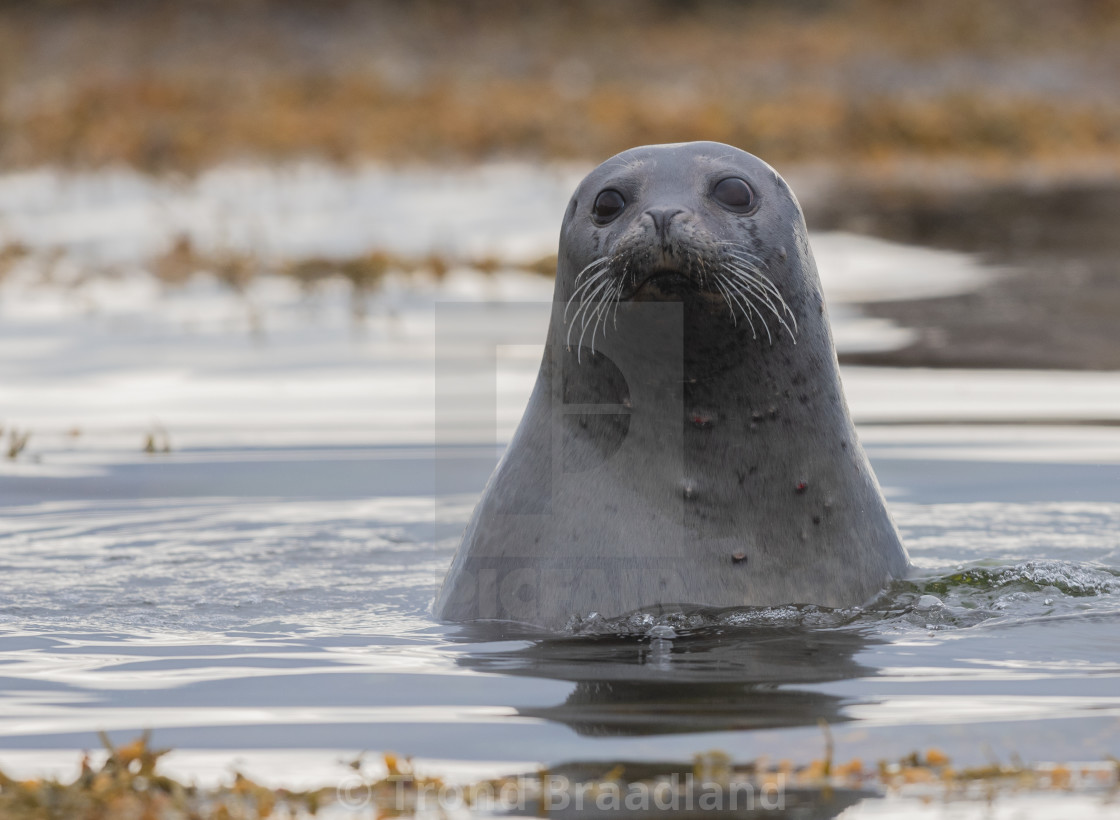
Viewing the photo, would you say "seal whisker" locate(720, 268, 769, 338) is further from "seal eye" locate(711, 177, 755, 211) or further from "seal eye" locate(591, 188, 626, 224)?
"seal eye" locate(591, 188, 626, 224)

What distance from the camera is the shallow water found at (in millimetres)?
4082

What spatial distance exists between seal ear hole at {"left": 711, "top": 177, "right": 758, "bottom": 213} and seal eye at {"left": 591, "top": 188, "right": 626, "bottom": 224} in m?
0.26

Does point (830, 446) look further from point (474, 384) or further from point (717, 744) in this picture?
point (474, 384)

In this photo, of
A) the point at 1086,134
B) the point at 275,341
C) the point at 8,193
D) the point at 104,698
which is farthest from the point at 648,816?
the point at 1086,134

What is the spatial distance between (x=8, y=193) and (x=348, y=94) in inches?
392

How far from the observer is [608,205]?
509 centimetres

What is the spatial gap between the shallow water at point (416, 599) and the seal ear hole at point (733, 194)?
1117 millimetres

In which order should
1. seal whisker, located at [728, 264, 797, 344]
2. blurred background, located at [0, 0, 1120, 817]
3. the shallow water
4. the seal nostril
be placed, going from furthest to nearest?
1. seal whisker, located at [728, 264, 797, 344]
2. the seal nostril
3. blurred background, located at [0, 0, 1120, 817]
4. the shallow water

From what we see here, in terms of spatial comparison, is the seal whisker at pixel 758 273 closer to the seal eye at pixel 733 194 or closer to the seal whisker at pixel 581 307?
the seal eye at pixel 733 194

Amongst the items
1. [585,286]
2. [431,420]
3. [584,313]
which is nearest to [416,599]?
[584,313]

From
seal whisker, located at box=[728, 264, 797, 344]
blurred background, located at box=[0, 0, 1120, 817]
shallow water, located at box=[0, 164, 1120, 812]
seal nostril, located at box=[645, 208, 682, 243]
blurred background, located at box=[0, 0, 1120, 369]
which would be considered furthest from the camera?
blurred background, located at box=[0, 0, 1120, 369]

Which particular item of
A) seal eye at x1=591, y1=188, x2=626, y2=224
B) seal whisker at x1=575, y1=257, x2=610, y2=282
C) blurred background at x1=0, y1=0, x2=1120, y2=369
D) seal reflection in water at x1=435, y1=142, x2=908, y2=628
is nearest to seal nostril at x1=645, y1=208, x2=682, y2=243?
seal reflection in water at x1=435, y1=142, x2=908, y2=628

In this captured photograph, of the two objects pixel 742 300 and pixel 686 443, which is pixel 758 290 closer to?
pixel 742 300

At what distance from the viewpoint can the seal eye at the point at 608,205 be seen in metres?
5.08
